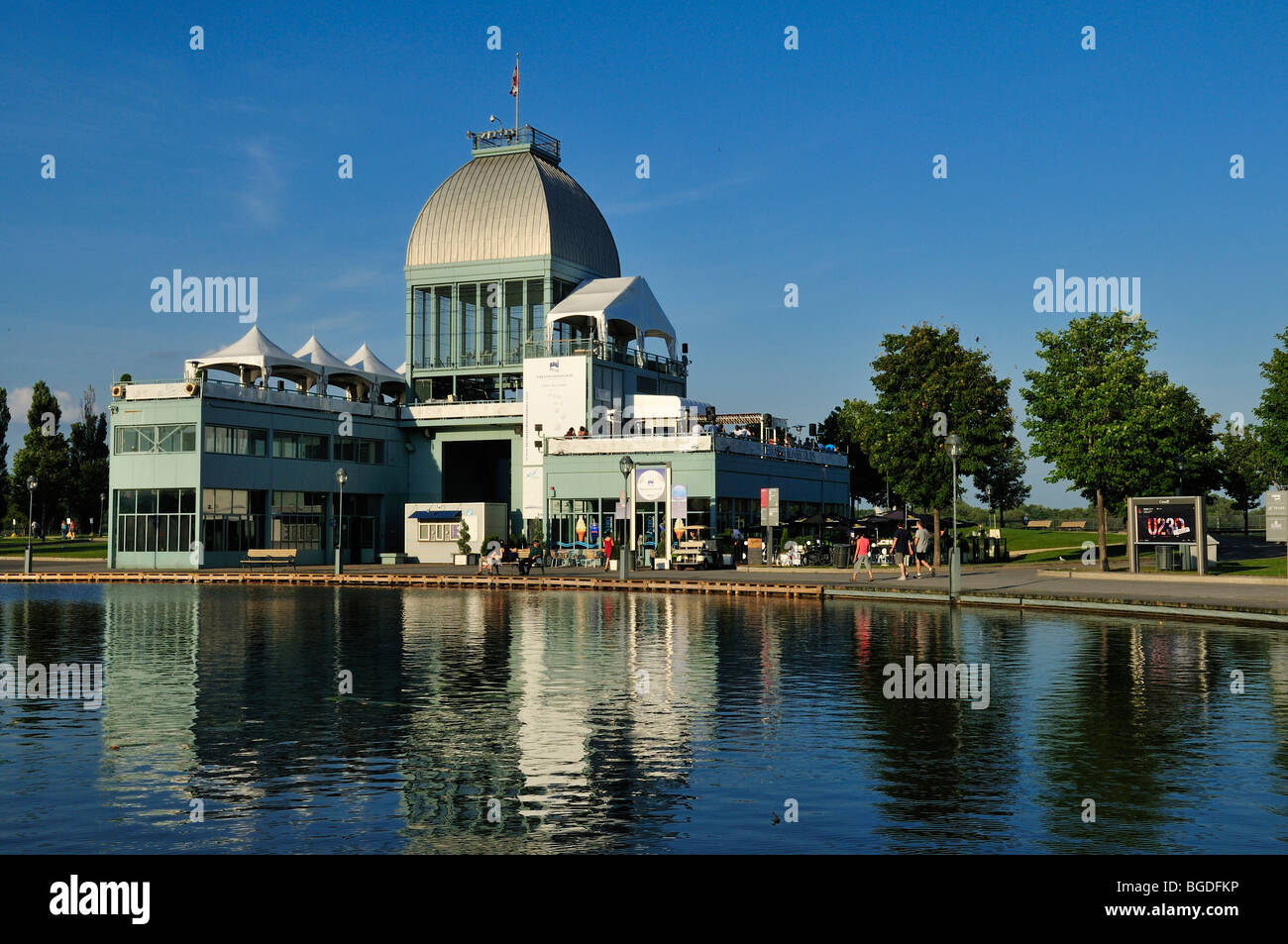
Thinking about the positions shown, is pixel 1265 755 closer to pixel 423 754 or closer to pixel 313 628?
pixel 423 754

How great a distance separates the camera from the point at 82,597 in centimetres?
4009

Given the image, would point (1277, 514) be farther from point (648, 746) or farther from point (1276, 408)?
point (648, 746)

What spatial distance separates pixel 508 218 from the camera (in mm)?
76875

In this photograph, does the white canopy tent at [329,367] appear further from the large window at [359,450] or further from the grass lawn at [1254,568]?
the grass lawn at [1254,568]

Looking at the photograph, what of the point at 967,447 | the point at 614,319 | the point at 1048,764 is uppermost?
the point at 614,319

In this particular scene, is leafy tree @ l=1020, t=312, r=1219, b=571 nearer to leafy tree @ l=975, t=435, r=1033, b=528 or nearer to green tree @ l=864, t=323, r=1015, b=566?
green tree @ l=864, t=323, r=1015, b=566

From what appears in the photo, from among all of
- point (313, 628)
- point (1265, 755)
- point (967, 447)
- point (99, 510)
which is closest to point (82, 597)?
point (313, 628)

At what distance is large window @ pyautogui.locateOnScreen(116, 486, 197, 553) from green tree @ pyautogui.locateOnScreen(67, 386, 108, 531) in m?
39.9

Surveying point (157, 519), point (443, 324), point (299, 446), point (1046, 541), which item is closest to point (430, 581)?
point (157, 519)

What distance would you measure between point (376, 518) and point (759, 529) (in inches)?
1024

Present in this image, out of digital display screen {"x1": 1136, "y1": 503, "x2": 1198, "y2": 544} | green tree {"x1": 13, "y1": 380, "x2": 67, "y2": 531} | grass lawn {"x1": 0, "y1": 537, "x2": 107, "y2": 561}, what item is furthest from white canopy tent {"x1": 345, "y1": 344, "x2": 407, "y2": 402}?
digital display screen {"x1": 1136, "y1": 503, "x2": 1198, "y2": 544}

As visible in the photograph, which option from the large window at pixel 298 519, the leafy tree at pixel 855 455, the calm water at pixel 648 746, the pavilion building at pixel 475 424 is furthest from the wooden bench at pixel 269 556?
the leafy tree at pixel 855 455

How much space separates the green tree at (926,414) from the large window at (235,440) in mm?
34627

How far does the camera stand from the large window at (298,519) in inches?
2606
